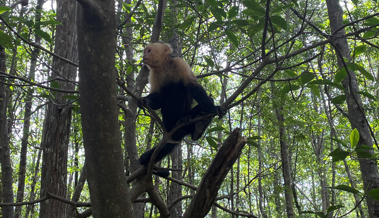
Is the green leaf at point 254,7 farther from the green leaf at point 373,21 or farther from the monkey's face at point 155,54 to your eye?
the monkey's face at point 155,54

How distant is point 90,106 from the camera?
165 cm

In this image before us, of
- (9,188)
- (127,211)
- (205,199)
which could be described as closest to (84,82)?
(127,211)

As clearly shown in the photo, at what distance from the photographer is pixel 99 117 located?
5.41 ft

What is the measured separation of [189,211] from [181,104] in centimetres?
243

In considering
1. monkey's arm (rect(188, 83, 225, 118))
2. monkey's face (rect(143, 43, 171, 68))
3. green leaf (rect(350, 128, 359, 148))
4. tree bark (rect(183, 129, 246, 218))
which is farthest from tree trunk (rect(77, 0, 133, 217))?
monkey's face (rect(143, 43, 171, 68))

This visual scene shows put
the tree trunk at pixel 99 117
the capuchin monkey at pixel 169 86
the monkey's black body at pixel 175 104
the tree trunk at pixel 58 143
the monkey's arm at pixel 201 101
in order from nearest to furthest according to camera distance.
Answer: the tree trunk at pixel 99 117
the monkey's arm at pixel 201 101
the monkey's black body at pixel 175 104
the capuchin monkey at pixel 169 86
the tree trunk at pixel 58 143

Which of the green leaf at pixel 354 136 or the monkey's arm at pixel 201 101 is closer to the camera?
the green leaf at pixel 354 136

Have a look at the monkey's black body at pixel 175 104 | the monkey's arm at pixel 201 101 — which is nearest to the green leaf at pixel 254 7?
the monkey's arm at pixel 201 101

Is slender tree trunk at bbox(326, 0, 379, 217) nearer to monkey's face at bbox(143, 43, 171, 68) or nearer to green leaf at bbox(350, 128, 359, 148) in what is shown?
green leaf at bbox(350, 128, 359, 148)

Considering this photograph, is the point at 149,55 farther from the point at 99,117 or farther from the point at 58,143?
the point at 99,117

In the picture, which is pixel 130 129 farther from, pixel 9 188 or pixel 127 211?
pixel 9 188

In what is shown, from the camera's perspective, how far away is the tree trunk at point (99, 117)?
5.37ft

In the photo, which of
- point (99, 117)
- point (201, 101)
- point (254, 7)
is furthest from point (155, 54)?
point (99, 117)

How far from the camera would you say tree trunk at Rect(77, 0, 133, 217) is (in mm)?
1638
